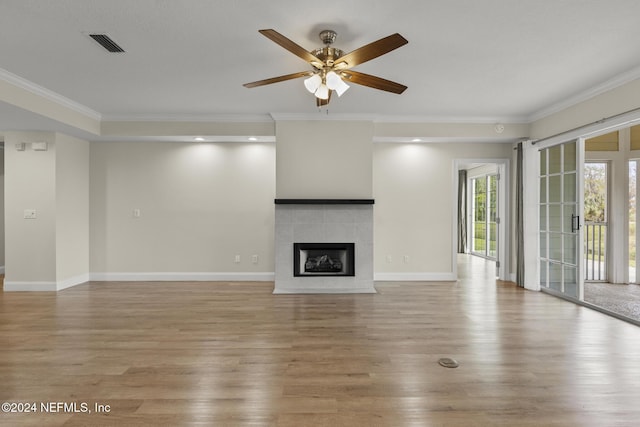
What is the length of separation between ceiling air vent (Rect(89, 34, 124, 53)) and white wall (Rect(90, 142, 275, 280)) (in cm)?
267

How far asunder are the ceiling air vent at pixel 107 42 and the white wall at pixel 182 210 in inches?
105

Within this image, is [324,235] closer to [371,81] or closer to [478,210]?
[371,81]

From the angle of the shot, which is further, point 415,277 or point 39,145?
point 415,277

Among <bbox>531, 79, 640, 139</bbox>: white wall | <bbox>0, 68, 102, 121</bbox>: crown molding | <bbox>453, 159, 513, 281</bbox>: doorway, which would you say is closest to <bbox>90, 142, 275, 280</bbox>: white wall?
<bbox>0, 68, 102, 121</bbox>: crown molding

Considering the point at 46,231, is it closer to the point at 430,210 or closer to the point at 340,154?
the point at 340,154

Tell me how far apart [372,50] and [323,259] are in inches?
125

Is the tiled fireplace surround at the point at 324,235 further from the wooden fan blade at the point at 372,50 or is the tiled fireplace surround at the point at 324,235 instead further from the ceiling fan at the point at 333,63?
the wooden fan blade at the point at 372,50

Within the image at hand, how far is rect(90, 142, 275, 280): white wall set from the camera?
5551 mm

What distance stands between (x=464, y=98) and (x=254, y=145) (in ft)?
10.6

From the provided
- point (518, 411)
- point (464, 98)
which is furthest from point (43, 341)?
point (464, 98)

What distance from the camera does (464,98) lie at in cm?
423

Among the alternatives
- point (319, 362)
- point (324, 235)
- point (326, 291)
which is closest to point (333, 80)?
point (319, 362)

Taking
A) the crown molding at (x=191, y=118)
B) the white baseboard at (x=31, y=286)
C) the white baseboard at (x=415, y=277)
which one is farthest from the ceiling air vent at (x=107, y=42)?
the white baseboard at (x=415, y=277)

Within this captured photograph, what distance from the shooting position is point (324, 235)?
→ 4.83 metres
